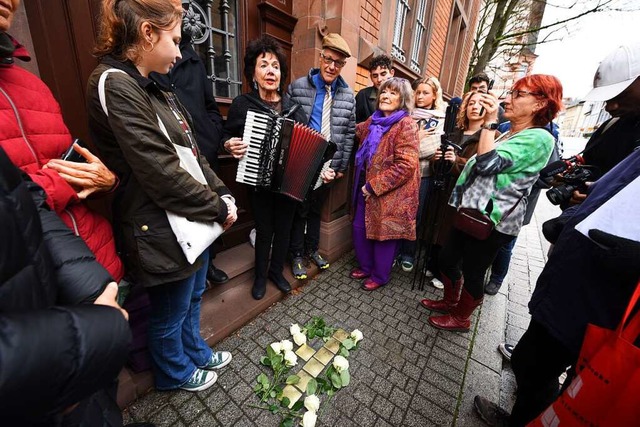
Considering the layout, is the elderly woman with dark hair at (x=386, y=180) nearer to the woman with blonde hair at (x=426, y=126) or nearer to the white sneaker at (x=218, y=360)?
the woman with blonde hair at (x=426, y=126)

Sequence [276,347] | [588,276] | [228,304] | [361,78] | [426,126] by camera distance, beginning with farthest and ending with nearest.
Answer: [361,78], [426,126], [228,304], [276,347], [588,276]

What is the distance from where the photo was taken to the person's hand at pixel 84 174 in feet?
3.55

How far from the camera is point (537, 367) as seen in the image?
1.43m

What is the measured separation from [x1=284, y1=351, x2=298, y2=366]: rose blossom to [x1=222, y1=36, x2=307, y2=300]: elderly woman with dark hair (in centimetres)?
70

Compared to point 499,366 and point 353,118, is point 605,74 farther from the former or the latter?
point 499,366

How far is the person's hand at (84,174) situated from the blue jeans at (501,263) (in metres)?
3.64

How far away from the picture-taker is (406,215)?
2.92 m

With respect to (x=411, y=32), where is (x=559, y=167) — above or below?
below

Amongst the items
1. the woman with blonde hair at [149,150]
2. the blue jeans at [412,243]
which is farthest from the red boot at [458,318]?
the woman with blonde hair at [149,150]

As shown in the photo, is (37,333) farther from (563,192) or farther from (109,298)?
(563,192)

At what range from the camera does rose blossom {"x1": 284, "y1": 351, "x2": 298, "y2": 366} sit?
82.5 inches

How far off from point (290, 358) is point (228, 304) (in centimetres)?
82

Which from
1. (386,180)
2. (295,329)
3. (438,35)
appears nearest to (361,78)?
(386,180)

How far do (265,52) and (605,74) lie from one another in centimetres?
229
